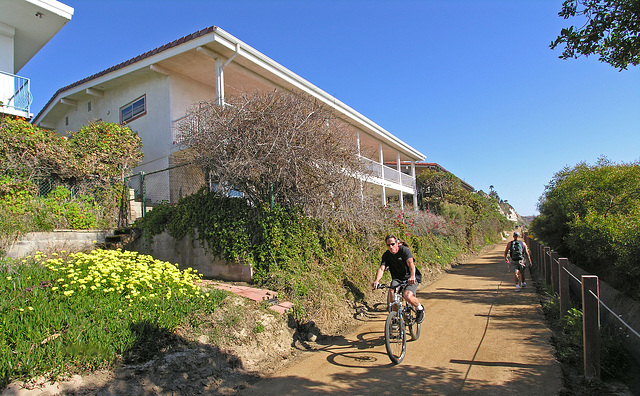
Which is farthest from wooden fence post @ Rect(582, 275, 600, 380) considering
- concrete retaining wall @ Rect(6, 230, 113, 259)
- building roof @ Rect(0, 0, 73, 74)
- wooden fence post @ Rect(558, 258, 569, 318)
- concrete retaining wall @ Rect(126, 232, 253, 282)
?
building roof @ Rect(0, 0, 73, 74)

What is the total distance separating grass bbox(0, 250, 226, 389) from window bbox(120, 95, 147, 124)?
9.07m

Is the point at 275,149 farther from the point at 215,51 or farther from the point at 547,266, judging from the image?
the point at 547,266

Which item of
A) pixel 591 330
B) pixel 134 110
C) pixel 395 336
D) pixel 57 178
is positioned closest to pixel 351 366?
pixel 395 336

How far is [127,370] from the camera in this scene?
405 centimetres

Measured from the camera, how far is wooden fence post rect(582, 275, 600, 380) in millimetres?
4488

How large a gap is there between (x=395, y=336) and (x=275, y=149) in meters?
3.97

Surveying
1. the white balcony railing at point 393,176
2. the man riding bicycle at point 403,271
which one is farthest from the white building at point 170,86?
the white balcony railing at point 393,176

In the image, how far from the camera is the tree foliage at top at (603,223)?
6633 mm

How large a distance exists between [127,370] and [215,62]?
1005cm

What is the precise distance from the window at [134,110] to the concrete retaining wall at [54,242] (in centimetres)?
623

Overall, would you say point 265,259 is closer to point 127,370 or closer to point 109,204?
point 127,370

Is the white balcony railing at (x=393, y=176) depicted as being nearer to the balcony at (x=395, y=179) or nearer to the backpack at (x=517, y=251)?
the balcony at (x=395, y=179)

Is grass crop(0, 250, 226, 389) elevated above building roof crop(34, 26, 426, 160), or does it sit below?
below

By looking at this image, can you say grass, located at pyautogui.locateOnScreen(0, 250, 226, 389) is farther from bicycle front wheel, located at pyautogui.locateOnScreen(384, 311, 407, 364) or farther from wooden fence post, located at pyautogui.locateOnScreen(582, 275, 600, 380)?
wooden fence post, located at pyautogui.locateOnScreen(582, 275, 600, 380)
